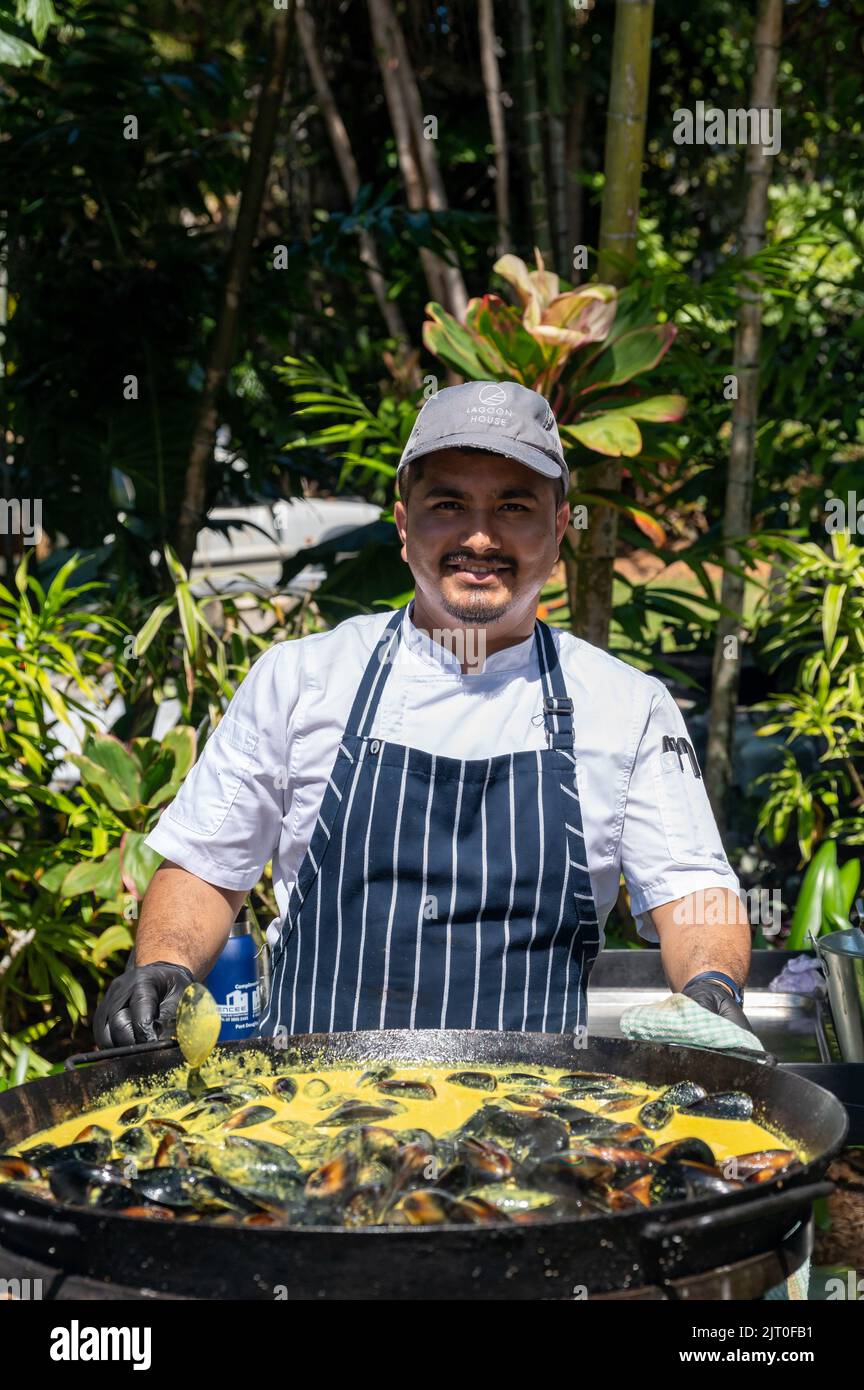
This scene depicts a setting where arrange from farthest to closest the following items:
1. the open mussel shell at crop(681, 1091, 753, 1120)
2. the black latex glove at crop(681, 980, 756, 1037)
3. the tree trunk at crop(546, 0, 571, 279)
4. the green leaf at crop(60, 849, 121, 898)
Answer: the tree trunk at crop(546, 0, 571, 279)
the green leaf at crop(60, 849, 121, 898)
the black latex glove at crop(681, 980, 756, 1037)
the open mussel shell at crop(681, 1091, 753, 1120)

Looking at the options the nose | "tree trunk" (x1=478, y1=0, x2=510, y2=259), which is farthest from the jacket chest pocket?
"tree trunk" (x1=478, y1=0, x2=510, y2=259)

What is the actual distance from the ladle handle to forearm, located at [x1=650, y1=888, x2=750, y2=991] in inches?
28.7

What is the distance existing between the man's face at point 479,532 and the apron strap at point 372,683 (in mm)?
140

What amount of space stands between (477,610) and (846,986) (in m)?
0.92

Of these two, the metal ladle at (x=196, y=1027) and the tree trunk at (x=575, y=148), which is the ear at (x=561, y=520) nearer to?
the metal ladle at (x=196, y=1027)

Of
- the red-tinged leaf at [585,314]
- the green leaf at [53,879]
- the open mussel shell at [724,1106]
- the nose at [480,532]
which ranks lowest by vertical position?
the green leaf at [53,879]

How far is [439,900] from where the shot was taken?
1976 mm

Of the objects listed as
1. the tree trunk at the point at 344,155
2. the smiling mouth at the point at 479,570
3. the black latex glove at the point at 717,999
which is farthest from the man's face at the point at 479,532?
the tree trunk at the point at 344,155

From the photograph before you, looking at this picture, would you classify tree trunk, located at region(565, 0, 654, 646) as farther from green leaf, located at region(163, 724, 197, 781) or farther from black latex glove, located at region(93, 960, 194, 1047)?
black latex glove, located at region(93, 960, 194, 1047)

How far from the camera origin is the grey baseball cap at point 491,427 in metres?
2.00

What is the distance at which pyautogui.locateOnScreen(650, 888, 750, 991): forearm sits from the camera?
6.36 ft
